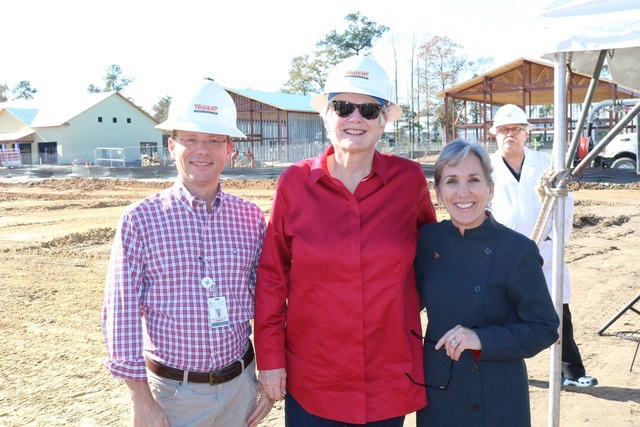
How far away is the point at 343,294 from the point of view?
268cm

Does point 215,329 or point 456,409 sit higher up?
point 215,329

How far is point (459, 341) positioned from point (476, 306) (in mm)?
180

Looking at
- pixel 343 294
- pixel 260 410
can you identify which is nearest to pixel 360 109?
pixel 343 294

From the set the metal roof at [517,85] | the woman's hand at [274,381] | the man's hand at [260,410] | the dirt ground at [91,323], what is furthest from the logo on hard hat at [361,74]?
the metal roof at [517,85]

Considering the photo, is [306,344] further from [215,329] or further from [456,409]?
[456,409]

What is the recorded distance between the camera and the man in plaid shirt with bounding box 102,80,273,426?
2.59 meters

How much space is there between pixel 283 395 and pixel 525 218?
277cm

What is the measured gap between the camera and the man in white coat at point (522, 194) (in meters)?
4.83

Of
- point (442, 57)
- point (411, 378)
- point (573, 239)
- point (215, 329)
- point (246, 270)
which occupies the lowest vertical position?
point (573, 239)

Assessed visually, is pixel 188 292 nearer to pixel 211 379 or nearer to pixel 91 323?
pixel 211 379

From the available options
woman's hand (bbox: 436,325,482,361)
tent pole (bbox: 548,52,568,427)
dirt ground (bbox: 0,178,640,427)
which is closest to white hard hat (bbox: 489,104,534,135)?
tent pole (bbox: 548,52,568,427)

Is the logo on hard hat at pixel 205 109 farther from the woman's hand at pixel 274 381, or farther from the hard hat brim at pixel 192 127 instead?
the woman's hand at pixel 274 381

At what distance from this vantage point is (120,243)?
261cm

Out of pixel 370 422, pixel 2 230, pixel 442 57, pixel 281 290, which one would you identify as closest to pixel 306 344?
pixel 281 290
